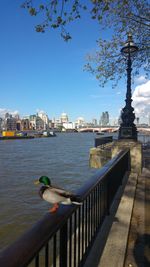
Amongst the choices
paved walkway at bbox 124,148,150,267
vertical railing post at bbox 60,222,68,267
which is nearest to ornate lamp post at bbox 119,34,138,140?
paved walkway at bbox 124,148,150,267

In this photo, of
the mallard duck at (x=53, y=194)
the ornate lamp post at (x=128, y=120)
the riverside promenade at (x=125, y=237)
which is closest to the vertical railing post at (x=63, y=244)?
the mallard duck at (x=53, y=194)

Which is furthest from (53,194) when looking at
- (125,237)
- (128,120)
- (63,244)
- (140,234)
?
(128,120)

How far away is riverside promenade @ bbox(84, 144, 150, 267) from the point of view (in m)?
3.28

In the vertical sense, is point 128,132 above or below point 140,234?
above

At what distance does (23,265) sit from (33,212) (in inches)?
347

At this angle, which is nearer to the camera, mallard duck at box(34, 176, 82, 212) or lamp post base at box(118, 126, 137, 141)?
mallard duck at box(34, 176, 82, 212)

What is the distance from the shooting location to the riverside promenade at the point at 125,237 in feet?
10.8

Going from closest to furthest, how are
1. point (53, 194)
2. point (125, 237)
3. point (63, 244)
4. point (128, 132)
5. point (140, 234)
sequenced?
point (53, 194) < point (63, 244) < point (125, 237) < point (140, 234) < point (128, 132)

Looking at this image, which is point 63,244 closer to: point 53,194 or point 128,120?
point 53,194

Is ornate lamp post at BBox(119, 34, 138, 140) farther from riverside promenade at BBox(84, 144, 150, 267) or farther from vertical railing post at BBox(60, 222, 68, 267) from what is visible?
vertical railing post at BBox(60, 222, 68, 267)

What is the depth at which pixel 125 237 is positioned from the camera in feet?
12.8

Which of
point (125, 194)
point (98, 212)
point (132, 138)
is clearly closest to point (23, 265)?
point (98, 212)

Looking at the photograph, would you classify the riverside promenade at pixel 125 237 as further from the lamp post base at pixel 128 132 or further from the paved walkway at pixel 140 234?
the lamp post base at pixel 128 132

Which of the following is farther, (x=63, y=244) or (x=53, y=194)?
(x=63, y=244)
